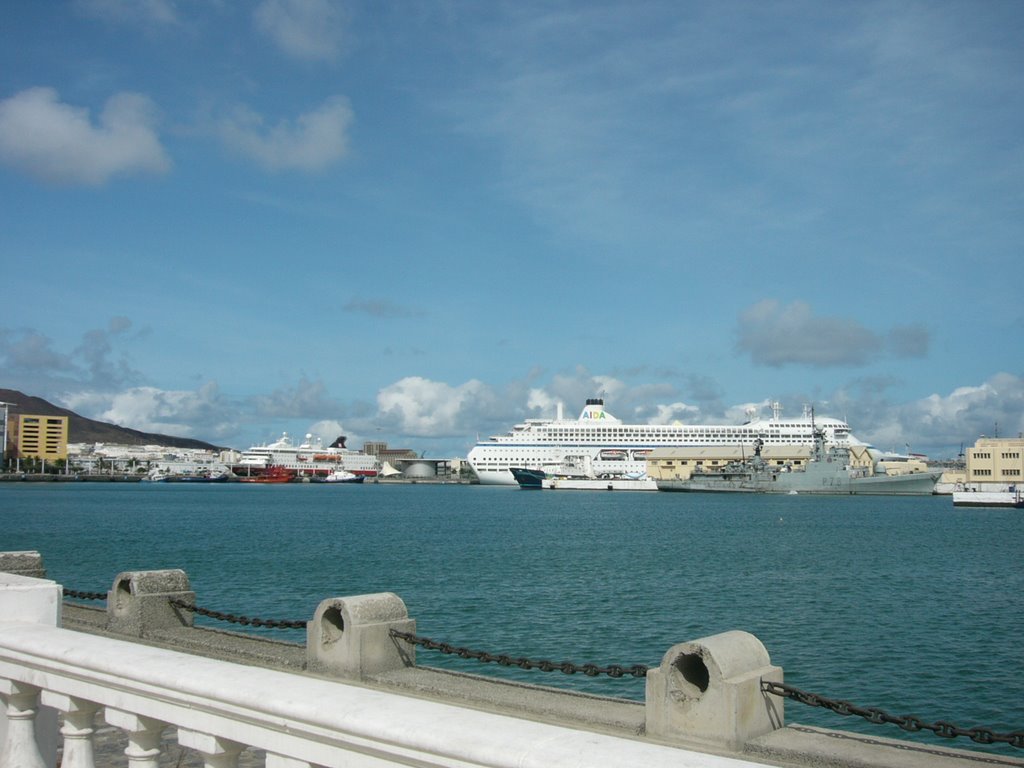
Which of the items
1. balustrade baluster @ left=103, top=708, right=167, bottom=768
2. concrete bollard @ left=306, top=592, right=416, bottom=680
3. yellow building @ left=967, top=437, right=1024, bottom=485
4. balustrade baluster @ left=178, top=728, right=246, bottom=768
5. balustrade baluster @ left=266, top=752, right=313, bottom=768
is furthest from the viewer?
yellow building @ left=967, top=437, right=1024, bottom=485

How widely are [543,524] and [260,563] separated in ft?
85.9

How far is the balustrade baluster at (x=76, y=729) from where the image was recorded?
3.44 meters

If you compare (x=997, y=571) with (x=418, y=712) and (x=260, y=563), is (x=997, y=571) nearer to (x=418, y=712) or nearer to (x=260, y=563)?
(x=260, y=563)

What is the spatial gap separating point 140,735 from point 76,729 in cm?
36

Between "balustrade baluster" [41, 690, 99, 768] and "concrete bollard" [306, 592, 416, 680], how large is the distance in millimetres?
2470

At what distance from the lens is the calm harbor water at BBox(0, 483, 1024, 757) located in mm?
15250

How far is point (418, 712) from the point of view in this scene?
2662 millimetres

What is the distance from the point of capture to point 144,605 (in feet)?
24.5

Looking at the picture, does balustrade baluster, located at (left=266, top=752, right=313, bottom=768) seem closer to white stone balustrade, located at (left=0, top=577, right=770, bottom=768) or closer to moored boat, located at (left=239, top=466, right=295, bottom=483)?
white stone balustrade, located at (left=0, top=577, right=770, bottom=768)

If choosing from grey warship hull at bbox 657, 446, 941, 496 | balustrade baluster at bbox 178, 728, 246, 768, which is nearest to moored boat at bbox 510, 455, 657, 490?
grey warship hull at bbox 657, 446, 941, 496

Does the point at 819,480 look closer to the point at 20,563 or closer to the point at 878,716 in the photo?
the point at 20,563

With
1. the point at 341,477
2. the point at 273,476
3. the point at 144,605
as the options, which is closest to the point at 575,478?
the point at 341,477

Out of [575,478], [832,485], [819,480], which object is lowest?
[832,485]

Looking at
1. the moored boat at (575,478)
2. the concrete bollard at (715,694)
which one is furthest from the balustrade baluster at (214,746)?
the moored boat at (575,478)
